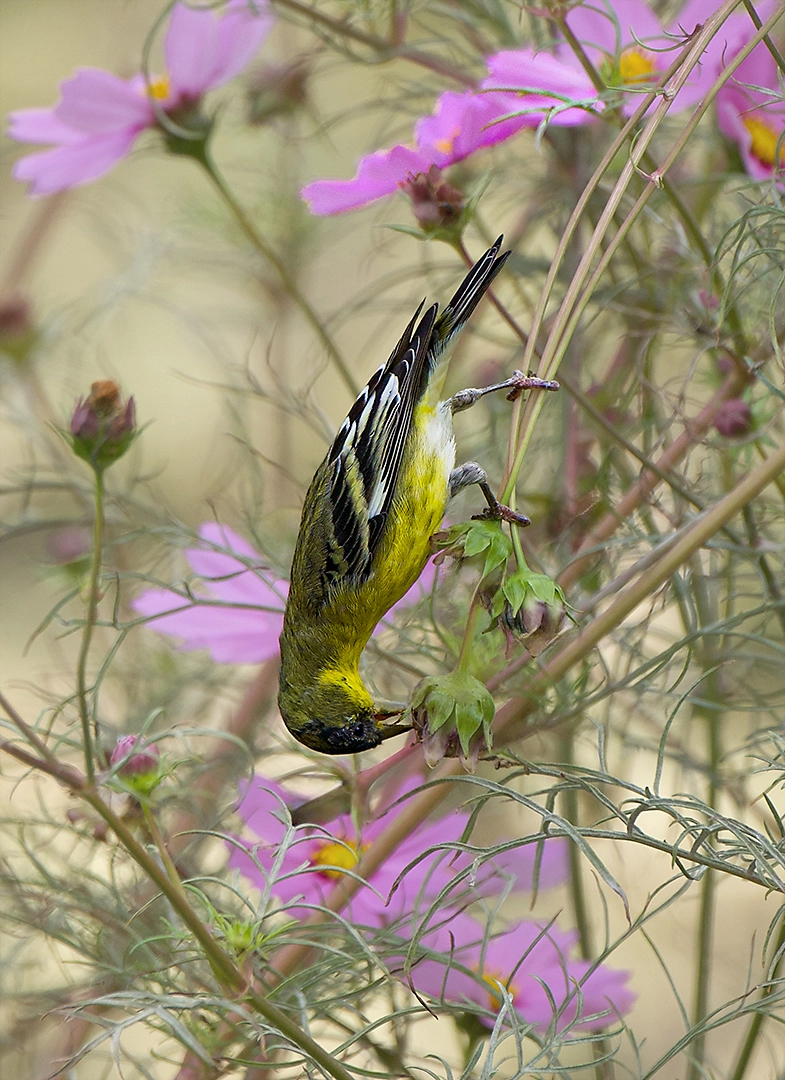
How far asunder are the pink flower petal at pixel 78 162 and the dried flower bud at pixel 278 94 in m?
0.16

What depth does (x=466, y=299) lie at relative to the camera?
673mm

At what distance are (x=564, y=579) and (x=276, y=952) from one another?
22 cm

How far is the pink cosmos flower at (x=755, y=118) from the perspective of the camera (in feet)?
1.74

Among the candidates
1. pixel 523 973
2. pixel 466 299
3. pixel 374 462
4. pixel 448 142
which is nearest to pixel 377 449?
pixel 374 462

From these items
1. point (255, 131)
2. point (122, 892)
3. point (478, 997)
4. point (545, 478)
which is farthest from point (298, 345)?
point (478, 997)

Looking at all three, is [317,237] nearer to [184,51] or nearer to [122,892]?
[184,51]

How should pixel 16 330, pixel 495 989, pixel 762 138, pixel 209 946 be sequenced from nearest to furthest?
1. pixel 209 946
2. pixel 495 989
3. pixel 762 138
4. pixel 16 330

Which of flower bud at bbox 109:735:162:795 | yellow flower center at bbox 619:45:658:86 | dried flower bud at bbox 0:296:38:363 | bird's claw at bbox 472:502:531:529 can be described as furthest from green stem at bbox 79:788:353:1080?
dried flower bud at bbox 0:296:38:363

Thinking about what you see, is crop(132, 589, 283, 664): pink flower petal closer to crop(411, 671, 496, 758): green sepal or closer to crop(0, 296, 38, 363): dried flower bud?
crop(411, 671, 496, 758): green sepal

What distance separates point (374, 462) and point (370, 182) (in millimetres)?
283

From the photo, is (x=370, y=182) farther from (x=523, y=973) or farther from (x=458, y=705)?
(x=523, y=973)

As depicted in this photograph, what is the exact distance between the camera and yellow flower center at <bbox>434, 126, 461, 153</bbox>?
529 mm

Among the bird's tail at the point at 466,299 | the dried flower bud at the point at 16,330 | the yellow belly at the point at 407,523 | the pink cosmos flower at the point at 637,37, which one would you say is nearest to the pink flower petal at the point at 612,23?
the pink cosmos flower at the point at 637,37

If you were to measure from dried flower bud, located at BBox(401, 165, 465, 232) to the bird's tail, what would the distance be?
36 mm
